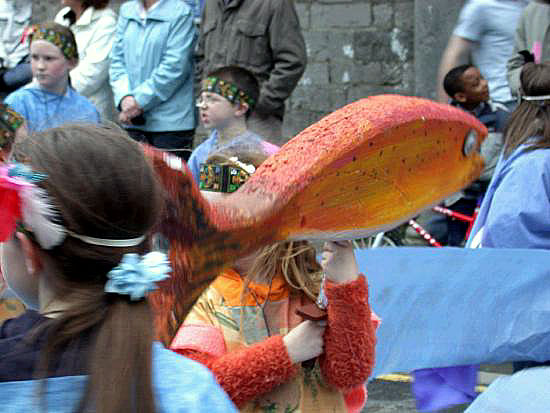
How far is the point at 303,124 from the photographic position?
8969 mm

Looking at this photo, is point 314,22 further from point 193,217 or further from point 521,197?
point 193,217

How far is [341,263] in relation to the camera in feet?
7.84

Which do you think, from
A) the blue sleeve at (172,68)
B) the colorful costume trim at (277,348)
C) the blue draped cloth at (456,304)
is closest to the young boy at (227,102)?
the blue sleeve at (172,68)

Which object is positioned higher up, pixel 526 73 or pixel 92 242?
pixel 92 242

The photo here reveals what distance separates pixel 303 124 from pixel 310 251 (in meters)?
6.31

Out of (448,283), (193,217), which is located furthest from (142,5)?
(193,217)

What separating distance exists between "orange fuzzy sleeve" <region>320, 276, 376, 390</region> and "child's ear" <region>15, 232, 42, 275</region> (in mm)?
923

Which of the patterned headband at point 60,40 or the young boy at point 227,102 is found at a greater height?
the patterned headband at point 60,40

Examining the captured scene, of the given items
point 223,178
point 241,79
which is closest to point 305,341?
point 223,178

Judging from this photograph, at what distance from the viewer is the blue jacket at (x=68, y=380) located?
1516 mm

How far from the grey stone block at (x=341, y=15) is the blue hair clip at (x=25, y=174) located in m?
7.32

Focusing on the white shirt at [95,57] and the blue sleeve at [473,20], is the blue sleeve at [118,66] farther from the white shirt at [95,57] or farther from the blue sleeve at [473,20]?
the blue sleeve at [473,20]

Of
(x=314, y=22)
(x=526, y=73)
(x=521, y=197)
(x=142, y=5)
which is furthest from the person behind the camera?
(x=314, y=22)

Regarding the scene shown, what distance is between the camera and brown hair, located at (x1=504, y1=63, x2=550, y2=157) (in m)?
3.86
